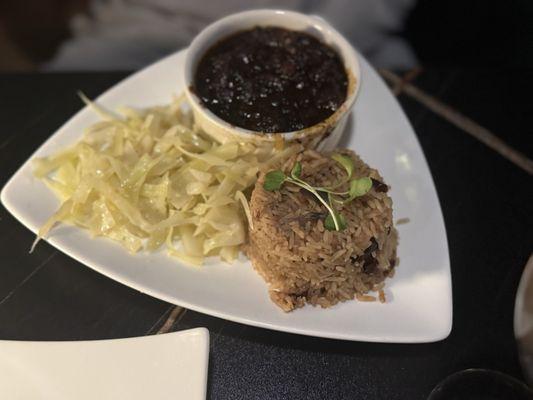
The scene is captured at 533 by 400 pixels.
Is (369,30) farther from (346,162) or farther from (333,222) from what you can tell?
(333,222)

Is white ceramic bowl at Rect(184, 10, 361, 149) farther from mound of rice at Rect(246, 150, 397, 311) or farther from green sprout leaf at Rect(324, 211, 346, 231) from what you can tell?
green sprout leaf at Rect(324, 211, 346, 231)

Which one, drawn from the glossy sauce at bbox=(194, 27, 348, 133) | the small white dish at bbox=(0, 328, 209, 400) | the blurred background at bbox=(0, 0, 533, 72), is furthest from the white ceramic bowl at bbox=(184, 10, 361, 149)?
the blurred background at bbox=(0, 0, 533, 72)

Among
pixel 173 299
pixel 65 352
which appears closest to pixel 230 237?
pixel 173 299

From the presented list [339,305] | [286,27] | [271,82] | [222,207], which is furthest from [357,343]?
[286,27]

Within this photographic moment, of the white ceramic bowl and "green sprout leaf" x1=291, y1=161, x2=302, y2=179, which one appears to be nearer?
"green sprout leaf" x1=291, y1=161, x2=302, y2=179

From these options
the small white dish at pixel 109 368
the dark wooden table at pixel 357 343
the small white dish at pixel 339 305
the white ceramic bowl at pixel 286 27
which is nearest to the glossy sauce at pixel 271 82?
the white ceramic bowl at pixel 286 27

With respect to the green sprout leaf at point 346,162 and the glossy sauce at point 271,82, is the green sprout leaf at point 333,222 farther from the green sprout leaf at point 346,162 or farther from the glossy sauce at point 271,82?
the glossy sauce at point 271,82

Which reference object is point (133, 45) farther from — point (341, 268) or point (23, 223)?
point (341, 268)
